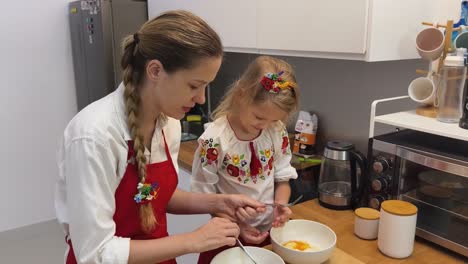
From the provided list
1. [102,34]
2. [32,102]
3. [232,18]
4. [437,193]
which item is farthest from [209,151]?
[32,102]

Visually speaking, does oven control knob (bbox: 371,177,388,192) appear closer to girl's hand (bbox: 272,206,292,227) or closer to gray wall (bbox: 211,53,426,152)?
girl's hand (bbox: 272,206,292,227)

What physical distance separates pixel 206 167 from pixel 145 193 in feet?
1.07

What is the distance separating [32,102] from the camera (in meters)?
2.66

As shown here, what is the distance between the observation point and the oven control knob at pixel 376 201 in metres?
1.20

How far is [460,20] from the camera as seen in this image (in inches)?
51.5

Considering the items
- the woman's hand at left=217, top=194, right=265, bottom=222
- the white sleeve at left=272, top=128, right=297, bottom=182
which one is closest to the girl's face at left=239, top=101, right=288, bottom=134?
the white sleeve at left=272, top=128, right=297, bottom=182

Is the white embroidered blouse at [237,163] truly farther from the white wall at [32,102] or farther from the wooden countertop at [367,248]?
the white wall at [32,102]

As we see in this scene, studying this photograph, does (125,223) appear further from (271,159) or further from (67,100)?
(67,100)

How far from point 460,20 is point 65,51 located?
7.80 feet

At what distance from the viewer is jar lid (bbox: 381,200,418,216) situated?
1021 millimetres

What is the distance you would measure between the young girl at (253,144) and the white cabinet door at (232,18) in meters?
0.43

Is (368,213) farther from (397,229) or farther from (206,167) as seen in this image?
(206,167)

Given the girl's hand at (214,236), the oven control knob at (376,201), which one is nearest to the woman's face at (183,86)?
the girl's hand at (214,236)

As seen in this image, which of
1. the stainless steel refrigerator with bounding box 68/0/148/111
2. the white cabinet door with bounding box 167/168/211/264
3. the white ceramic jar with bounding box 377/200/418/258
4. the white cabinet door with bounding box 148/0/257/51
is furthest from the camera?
the stainless steel refrigerator with bounding box 68/0/148/111
